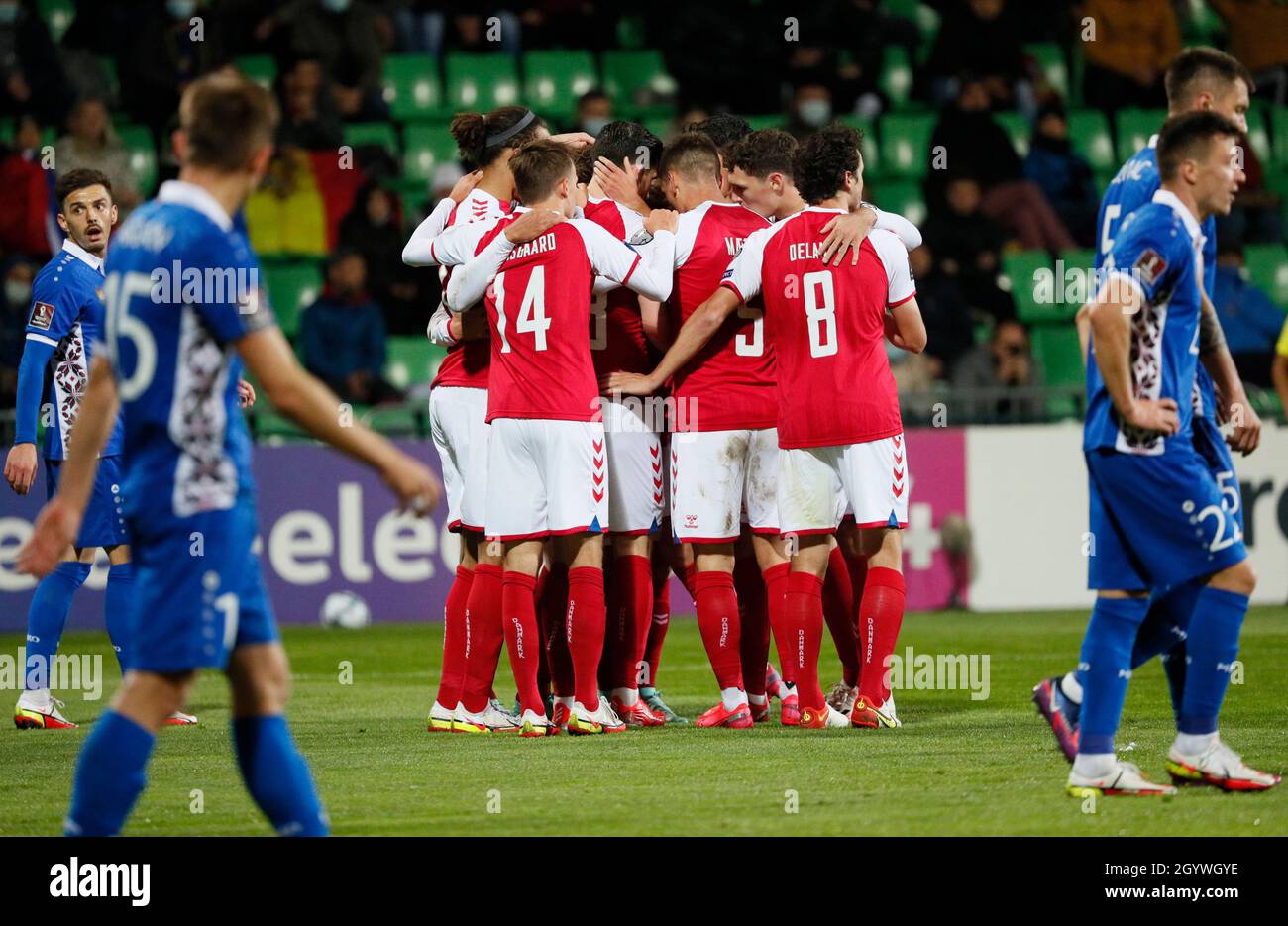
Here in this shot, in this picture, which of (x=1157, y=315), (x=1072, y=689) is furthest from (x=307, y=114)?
(x=1157, y=315)

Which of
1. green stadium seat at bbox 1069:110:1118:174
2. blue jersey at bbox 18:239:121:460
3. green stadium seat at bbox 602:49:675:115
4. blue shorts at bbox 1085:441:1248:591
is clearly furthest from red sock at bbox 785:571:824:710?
green stadium seat at bbox 1069:110:1118:174

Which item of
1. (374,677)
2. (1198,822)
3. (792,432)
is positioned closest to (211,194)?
(1198,822)

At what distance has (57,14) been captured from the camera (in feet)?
58.5

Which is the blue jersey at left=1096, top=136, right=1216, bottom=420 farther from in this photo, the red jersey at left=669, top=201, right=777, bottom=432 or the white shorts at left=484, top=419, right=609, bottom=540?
the white shorts at left=484, top=419, right=609, bottom=540

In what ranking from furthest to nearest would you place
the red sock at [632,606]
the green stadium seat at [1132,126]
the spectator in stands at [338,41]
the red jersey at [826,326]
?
1. the green stadium seat at [1132,126]
2. the spectator in stands at [338,41]
3. the red sock at [632,606]
4. the red jersey at [826,326]

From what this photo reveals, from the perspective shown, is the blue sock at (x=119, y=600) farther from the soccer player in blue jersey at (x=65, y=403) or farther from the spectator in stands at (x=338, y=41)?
the spectator in stands at (x=338, y=41)

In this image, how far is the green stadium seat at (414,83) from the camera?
17656mm

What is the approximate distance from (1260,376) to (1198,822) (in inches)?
421

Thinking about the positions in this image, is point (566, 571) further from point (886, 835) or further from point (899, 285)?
point (886, 835)

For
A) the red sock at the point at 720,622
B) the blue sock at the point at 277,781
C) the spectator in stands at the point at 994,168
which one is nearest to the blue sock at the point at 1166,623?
the red sock at the point at 720,622

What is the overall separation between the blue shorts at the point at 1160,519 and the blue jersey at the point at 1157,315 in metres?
0.05

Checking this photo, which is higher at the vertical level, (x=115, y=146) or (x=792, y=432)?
(x=115, y=146)

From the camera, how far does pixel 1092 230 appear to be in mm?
17016

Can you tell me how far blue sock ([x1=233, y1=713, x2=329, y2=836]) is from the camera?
451 cm
